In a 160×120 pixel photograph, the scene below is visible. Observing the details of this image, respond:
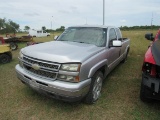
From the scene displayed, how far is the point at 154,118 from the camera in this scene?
3436mm

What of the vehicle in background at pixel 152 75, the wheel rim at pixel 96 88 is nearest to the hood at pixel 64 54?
the wheel rim at pixel 96 88

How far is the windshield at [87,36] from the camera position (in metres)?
4.41

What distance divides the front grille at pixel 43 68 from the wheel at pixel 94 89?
2.96ft

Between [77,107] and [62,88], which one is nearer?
[62,88]

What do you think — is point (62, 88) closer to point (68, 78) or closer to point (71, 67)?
point (68, 78)

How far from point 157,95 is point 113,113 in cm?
96

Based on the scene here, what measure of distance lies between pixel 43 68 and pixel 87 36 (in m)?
1.82

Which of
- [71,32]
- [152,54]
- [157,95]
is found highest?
[71,32]

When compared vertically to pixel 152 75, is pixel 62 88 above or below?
below

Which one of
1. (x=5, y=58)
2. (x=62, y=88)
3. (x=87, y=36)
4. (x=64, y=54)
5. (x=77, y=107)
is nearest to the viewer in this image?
(x=62, y=88)

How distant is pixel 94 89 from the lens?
3.80 metres

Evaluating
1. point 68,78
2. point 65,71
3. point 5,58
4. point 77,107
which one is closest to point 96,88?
point 77,107

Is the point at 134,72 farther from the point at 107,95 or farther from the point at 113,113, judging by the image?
the point at 113,113

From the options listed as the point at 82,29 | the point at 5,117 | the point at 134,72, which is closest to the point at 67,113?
the point at 5,117
